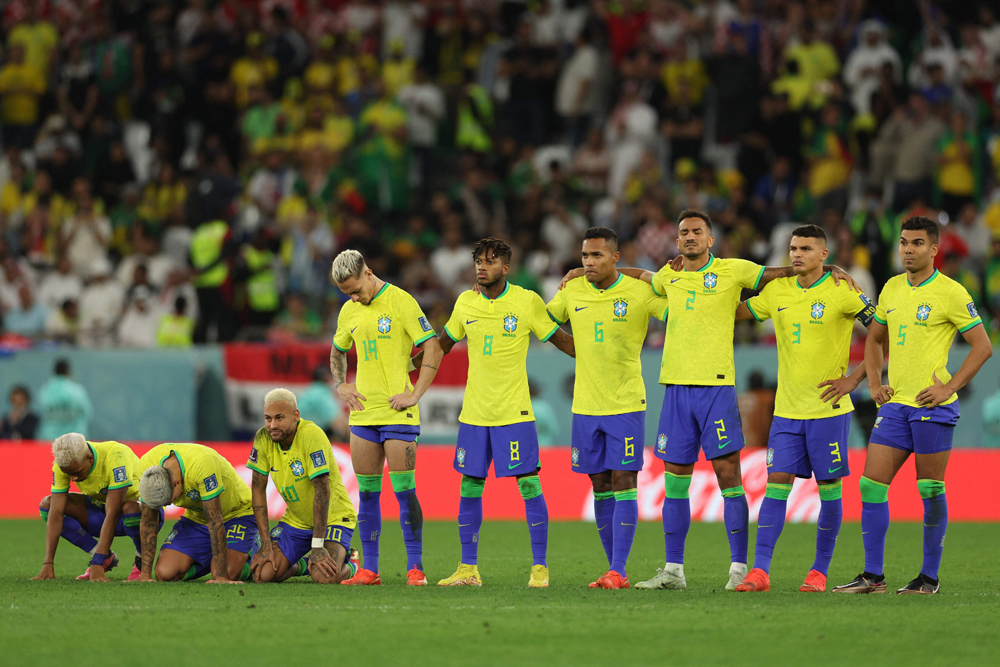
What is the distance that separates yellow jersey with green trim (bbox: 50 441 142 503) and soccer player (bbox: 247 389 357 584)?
0.99 m

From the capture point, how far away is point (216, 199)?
2134 cm

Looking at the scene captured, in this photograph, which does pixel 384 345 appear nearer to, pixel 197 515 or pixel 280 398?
pixel 280 398

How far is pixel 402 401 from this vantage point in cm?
1019

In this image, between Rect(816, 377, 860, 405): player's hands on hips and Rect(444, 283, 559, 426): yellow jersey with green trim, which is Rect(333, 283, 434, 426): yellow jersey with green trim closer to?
Rect(444, 283, 559, 426): yellow jersey with green trim

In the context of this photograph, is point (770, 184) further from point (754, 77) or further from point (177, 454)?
point (177, 454)

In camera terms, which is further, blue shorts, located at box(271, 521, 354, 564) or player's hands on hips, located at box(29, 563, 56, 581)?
blue shorts, located at box(271, 521, 354, 564)

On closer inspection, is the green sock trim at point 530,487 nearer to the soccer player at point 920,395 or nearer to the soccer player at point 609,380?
the soccer player at point 609,380

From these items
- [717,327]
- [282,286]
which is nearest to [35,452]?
[282,286]

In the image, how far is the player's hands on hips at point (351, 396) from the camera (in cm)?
1023

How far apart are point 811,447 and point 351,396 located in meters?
3.53

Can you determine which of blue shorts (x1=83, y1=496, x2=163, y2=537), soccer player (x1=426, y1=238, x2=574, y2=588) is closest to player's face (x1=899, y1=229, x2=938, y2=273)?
soccer player (x1=426, y1=238, x2=574, y2=588)

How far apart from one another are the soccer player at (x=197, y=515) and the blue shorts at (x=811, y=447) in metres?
4.24

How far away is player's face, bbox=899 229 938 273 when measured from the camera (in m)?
9.41

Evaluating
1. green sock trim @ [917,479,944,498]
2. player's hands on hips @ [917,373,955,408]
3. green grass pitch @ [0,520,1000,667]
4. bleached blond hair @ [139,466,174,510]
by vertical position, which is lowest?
green grass pitch @ [0,520,1000,667]
